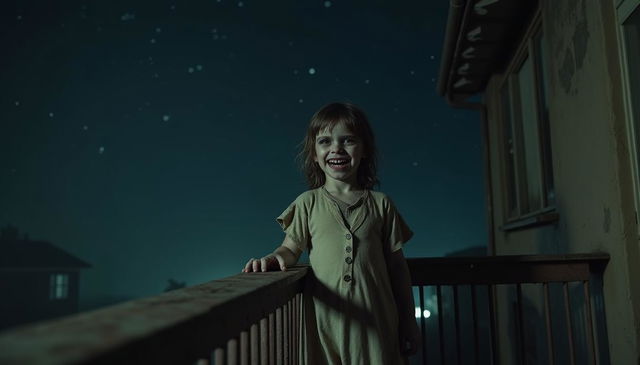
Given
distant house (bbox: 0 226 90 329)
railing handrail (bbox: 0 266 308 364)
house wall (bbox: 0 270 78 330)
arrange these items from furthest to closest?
1. distant house (bbox: 0 226 90 329)
2. house wall (bbox: 0 270 78 330)
3. railing handrail (bbox: 0 266 308 364)

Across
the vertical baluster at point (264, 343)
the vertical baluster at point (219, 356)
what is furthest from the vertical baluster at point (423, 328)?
the vertical baluster at point (219, 356)

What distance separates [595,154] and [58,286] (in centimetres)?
3534

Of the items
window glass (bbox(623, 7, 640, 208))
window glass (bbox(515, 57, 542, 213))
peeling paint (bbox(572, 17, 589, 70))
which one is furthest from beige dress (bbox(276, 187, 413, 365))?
window glass (bbox(515, 57, 542, 213))

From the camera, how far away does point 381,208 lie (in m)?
1.58

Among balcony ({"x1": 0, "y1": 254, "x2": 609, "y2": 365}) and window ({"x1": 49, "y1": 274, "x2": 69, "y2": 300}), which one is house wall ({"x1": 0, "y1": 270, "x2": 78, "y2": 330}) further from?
balcony ({"x1": 0, "y1": 254, "x2": 609, "y2": 365})

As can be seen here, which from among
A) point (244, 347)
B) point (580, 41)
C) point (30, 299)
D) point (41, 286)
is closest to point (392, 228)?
point (244, 347)

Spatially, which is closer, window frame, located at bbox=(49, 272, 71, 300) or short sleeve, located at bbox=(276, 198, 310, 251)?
short sleeve, located at bbox=(276, 198, 310, 251)

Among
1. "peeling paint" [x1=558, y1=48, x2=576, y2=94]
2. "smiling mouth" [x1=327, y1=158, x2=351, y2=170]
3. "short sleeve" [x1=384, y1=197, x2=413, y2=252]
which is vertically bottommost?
"short sleeve" [x1=384, y1=197, x2=413, y2=252]

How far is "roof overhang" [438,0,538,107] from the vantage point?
11.2 feet

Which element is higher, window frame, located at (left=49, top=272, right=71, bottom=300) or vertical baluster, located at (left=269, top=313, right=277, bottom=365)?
vertical baluster, located at (left=269, top=313, right=277, bottom=365)

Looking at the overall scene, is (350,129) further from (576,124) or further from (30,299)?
(30,299)

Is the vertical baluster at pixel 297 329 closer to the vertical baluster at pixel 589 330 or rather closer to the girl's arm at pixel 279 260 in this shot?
the girl's arm at pixel 279 260

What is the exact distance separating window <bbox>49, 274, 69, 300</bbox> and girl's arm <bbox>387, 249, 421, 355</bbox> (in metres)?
33.9

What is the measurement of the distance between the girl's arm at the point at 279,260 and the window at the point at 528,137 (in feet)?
7.18
